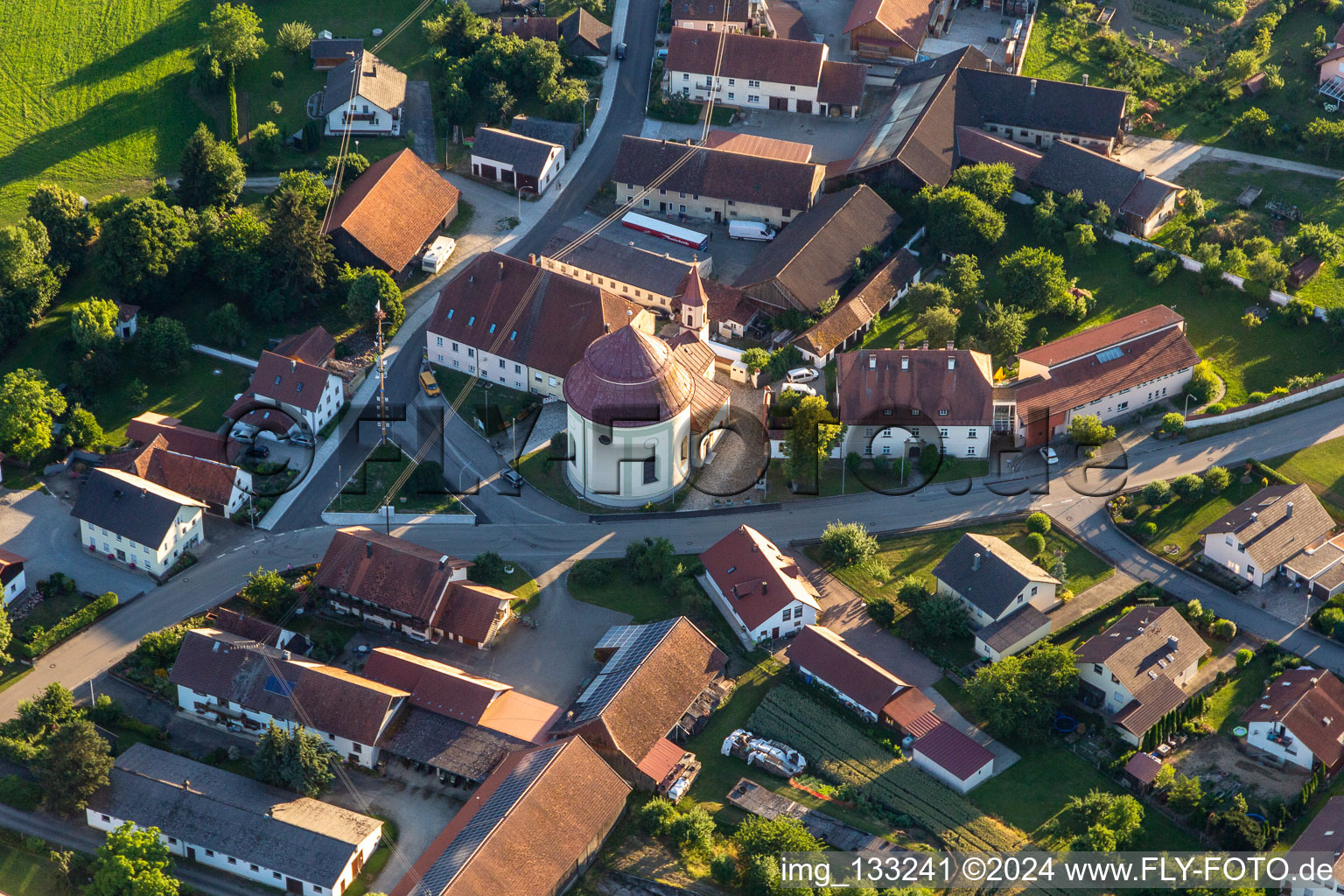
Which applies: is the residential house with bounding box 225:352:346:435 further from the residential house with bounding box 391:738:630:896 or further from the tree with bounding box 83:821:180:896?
the tree with bounding box 83:821:180:896

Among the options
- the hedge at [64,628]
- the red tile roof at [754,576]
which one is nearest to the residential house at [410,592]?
the hedge at [64,628]

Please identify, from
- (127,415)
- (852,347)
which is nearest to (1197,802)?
(852,347)

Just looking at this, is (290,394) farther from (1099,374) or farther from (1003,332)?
(1099,374)

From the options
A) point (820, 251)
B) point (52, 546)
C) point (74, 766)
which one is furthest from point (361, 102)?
point (74, 766)

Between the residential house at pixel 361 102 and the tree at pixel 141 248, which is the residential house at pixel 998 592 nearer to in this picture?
the tree at pixel 141 248

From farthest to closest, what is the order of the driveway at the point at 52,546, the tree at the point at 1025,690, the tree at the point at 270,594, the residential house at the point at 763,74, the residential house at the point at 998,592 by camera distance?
the residential house at the point at 763,74 → the driveway at the point at 52,546 → the tree at the point at 270,594 → the residential house at the point at 998,592 → the tree at the point at 1025,690

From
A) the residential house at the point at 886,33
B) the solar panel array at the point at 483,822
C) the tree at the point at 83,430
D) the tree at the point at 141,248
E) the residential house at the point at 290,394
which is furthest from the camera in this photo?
the residential house at the point at 886,33

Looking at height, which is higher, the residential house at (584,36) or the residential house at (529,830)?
the residential house at (584,36)
